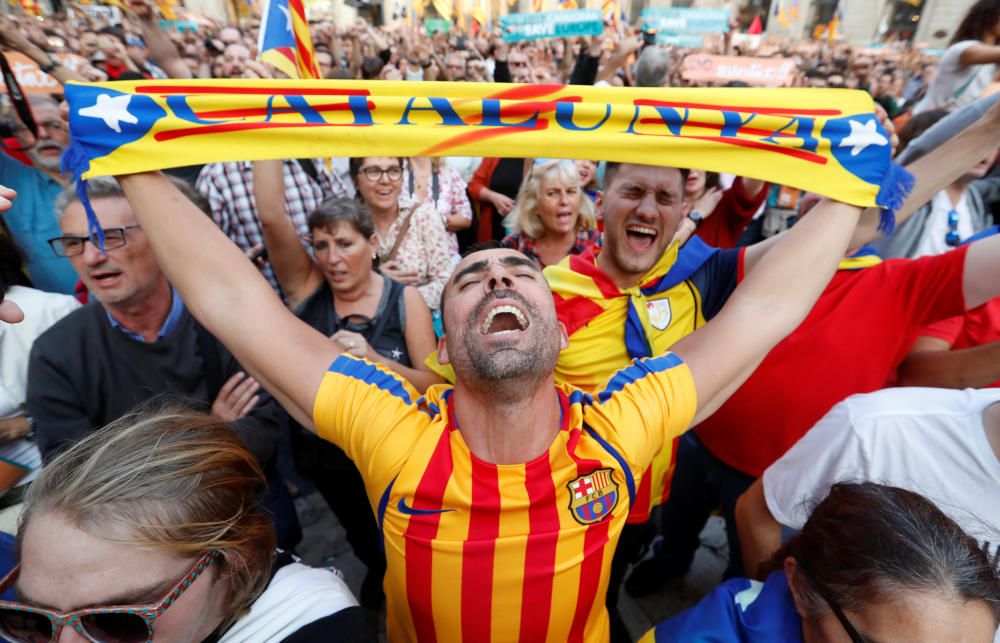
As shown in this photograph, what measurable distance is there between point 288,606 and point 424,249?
2424 mm

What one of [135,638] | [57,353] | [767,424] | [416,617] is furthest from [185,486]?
[767,424]

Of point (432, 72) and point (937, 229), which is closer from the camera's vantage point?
point (937, 229)

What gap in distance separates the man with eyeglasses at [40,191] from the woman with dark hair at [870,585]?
3.43 meters

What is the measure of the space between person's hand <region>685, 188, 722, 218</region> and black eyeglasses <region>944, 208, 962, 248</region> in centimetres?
128

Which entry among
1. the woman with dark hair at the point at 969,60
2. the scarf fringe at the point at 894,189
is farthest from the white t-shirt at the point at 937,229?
the scarf fringe at the point at 894,189

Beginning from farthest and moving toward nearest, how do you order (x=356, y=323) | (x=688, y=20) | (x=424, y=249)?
1. (x=688, y=20)
2. (x=424, y=249)
3. (x=356, y=323)

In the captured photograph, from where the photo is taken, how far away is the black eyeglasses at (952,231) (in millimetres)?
2873

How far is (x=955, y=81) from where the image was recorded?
11.5ft

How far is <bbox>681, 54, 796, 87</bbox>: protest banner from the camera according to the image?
33.1ft

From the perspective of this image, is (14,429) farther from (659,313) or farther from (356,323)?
(659,313)

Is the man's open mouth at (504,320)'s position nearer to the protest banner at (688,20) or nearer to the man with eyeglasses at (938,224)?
the man with eyeglasses at (938,224)

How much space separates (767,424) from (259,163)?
2460 mm

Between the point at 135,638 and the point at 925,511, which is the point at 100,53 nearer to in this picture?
the point at 135,638

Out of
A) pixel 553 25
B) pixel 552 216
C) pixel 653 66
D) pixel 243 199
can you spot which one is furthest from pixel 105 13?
pixel 552 216
